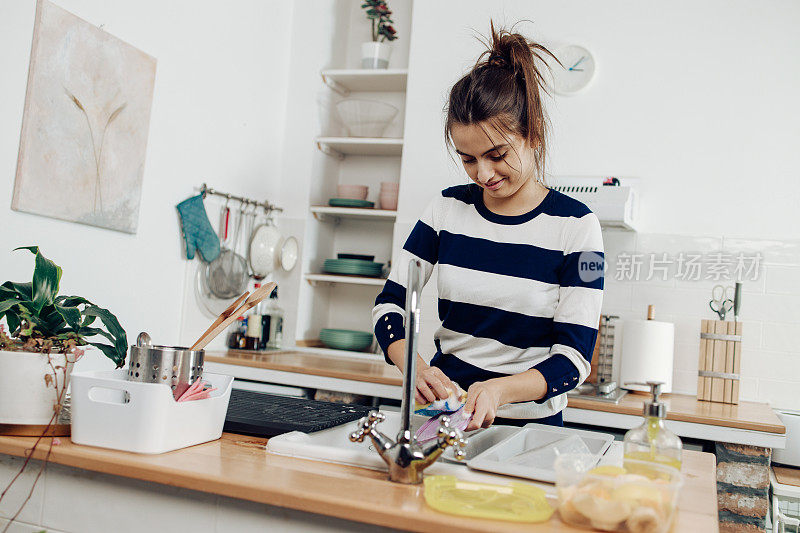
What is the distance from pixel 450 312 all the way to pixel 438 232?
7.6 inches

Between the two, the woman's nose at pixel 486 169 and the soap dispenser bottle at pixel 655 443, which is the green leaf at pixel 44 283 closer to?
the woman's nose at pixel 486 169

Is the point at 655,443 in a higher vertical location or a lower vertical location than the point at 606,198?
lower

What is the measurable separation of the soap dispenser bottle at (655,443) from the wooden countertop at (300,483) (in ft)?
0.23

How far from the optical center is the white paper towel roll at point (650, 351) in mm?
2725

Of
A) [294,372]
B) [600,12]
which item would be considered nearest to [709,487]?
[294,372]

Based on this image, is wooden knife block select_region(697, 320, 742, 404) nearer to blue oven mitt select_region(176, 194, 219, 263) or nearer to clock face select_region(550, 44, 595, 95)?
clock face select_region(550, 44, 595, 95)

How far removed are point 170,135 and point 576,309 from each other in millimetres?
1912

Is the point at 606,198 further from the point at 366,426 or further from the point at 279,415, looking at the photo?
the point at 366,426

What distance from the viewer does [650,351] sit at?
273 cm

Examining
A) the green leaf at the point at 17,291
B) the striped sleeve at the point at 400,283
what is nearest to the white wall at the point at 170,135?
the green leaf at the point at 17,291

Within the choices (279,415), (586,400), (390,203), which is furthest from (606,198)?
(279,415)

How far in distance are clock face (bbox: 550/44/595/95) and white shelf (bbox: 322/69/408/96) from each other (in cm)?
72

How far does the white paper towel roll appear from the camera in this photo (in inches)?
107

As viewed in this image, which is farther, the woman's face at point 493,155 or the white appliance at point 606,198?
the white appliance at point 606,198
